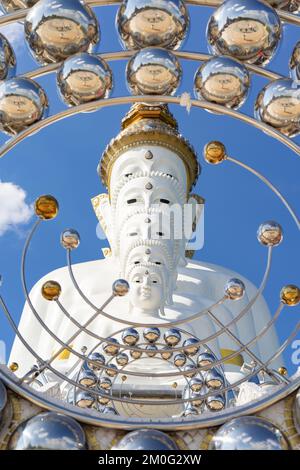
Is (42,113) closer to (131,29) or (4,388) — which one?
(131,29)

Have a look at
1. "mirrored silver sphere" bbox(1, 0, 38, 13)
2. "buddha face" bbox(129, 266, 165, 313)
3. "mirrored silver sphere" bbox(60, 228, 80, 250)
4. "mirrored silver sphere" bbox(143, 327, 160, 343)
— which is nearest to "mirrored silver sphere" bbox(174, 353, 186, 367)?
"mirrored silver sphere" bbox(143, 327, 160, 343)

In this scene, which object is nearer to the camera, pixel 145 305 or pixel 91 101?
pixel 91 101

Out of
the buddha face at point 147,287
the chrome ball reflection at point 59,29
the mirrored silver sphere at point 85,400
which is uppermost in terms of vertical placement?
the buddha face at point 147,287

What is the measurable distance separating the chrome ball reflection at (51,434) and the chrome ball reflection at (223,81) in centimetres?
75

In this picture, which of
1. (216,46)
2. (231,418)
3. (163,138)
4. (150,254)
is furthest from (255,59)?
(163,138)

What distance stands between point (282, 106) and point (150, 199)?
378 centimetres

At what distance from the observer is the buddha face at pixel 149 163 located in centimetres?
552

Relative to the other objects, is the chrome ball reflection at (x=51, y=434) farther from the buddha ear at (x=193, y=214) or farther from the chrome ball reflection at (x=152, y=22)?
the buddha ear at (x=193, y=214)

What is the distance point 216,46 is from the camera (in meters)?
1.55

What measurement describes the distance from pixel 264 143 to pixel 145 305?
8.49 feet

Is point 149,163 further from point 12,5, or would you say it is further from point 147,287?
point 12,5

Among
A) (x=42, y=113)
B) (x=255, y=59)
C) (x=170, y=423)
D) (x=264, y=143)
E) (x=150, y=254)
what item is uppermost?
(x=264, y=143)

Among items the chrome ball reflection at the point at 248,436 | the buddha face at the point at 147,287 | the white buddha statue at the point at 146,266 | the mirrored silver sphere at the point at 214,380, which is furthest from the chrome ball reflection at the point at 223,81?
the buddha face at the point at 147,287

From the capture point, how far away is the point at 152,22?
4.99ft
